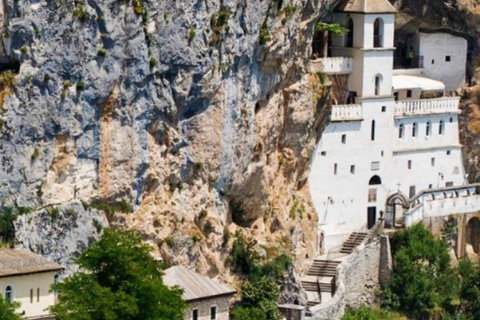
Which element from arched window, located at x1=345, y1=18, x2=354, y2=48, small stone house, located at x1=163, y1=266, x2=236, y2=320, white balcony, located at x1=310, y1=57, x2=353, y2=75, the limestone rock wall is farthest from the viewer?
arched window, located at x1=345, y1=18, x2=354, y2=48

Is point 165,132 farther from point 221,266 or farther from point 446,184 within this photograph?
point 446,184

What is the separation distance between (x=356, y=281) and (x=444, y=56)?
1099 cm

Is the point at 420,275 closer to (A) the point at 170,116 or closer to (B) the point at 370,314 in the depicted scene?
(B) the point at 370,314

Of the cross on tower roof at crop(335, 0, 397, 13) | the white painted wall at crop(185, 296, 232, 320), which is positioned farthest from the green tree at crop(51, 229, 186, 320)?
the cross on tower roof at crop(335, 0, 397, 13)

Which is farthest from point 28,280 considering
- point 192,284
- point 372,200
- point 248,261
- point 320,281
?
point 372,200

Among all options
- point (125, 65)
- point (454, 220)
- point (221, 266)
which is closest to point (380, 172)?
point (454, 220)

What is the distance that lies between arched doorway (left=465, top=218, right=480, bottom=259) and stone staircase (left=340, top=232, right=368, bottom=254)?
231 inches

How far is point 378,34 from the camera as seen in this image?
95.1 metres

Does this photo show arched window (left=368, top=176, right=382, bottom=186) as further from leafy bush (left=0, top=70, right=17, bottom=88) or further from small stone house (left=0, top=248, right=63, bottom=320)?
leafy bush (left=0, top=70, right=17, bottom=88)

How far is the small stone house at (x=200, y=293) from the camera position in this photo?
82.8 metres

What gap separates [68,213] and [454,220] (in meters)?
22.9

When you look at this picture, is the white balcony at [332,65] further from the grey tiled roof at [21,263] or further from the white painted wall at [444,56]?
the grey tiled roof at [21,263]

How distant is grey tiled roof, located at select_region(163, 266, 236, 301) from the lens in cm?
8269

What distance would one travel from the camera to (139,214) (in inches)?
3250
